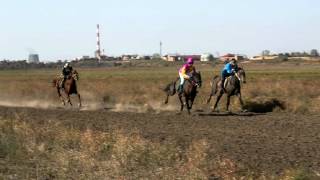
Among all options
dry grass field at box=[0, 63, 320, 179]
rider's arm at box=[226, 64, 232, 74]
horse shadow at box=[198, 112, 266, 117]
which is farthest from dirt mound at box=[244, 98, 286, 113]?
rider's arm at box=[226, 64, 232, 74]

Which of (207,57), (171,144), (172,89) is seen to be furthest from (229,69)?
(207,57)

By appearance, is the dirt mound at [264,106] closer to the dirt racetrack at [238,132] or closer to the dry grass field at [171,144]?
the dry grass field at [171,144]

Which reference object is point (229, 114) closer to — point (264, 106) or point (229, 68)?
point (264, 106)

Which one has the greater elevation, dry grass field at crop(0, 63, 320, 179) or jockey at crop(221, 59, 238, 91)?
jockey at crop(221, 59, 238, 91)

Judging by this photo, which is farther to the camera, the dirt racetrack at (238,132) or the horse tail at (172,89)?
the horse tail at (172,89)

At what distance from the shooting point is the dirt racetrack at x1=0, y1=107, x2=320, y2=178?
14641mm

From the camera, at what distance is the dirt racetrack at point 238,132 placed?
14.6 meters

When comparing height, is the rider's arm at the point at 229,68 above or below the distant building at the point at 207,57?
above

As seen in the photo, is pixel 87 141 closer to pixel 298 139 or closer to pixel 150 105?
pixel 298 139

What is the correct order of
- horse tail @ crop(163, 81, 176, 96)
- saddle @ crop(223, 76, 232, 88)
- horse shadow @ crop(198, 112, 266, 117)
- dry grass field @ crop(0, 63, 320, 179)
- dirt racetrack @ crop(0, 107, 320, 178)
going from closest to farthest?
dry grass field @ crop(0, 63, 320, 179) < dirt racetrack @ crop(0, 107, 320, 178) < horse shadow @ crop(198, 112, 266, 117) < saddle @ crop(223, 76, 232, 88) < horse tail @ crop(163, 81, 176, 96)

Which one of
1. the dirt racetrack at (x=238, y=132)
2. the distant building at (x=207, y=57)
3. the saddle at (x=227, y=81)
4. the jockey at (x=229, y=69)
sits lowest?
the distant building at (x=207, y=57)

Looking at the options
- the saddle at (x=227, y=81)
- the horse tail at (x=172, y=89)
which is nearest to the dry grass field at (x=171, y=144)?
the horse tail at (x=172, y=89)

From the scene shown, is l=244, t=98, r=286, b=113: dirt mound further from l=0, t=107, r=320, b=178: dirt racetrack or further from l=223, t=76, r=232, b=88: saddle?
l=0, t=107, r=320, b=178: dirt racetrack

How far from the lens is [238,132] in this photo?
67.7ft
